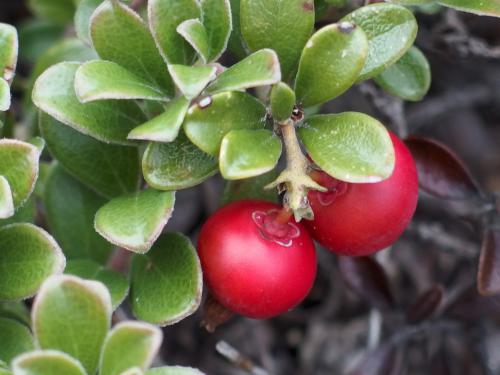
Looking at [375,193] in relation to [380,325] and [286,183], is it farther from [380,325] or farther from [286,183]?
[380,325]

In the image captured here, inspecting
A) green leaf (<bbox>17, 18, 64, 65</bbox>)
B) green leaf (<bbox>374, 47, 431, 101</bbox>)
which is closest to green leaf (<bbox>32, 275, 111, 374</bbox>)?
green leaf (<bbox>374, 47, 431, 101</bbox>)

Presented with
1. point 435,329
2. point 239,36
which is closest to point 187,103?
point 239,36

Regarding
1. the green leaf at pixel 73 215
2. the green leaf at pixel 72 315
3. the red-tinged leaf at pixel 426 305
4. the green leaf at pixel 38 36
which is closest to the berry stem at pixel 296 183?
the green leaf at pixel 72 315

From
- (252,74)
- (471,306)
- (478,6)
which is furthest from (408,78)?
(471,306)

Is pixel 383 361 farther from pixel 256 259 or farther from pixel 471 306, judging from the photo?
pixel 256 259

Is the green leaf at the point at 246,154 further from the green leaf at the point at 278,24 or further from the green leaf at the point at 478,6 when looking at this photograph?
the green leaf at the point at 478,6

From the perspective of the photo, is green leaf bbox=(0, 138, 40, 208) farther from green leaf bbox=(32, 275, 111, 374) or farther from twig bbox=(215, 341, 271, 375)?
twig bbox=(215, 341, 271, 375)
